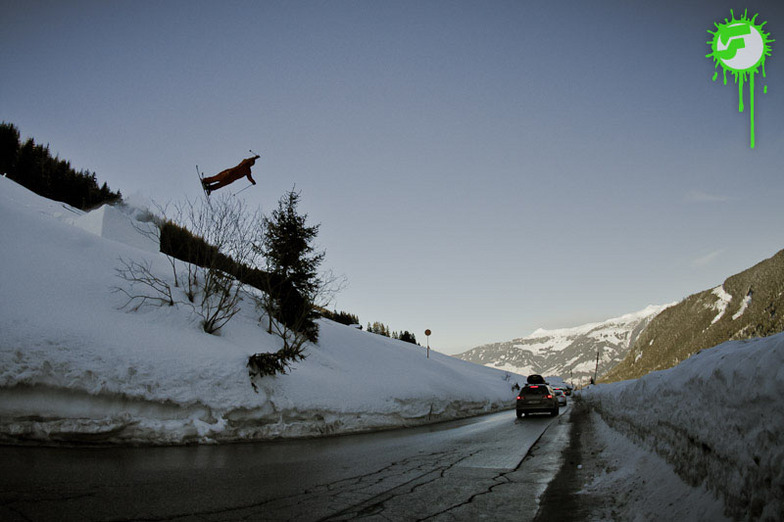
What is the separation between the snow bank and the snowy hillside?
9.63 meters

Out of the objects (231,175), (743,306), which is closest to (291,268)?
(231,175)

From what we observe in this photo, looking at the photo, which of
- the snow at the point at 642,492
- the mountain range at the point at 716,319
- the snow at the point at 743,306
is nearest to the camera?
the snow at the point at 642,492

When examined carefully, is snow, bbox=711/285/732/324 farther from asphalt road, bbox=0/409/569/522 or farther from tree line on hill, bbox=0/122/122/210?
tree line on hill, bbox=0/122/122/210

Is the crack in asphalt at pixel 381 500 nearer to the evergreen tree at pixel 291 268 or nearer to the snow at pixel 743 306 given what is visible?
the evergreen tree at pixel 291 268

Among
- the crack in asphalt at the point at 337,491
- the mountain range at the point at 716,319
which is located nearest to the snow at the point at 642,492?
the crack in asphalt at the point at 337,491

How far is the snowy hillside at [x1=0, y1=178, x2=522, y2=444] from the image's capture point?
8.18 metres

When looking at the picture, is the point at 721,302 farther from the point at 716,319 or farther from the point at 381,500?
the point at 381,500

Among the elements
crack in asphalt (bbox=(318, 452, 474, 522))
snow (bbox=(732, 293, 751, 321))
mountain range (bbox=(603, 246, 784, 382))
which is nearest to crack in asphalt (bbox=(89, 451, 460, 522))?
crack in asphalt (bbox=(318, 452, 474, 522))

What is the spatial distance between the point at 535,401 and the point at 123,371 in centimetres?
1799

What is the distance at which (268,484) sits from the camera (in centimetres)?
528

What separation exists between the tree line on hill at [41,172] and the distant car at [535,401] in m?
36.3

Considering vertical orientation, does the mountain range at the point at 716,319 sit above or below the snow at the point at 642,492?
above

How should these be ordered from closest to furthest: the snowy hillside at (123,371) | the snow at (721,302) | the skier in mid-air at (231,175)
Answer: the snowy hillside at (123,371) < the skier in mid-air at (231,175) < the snow at (721,302)

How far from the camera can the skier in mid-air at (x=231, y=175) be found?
1979 centimetres
